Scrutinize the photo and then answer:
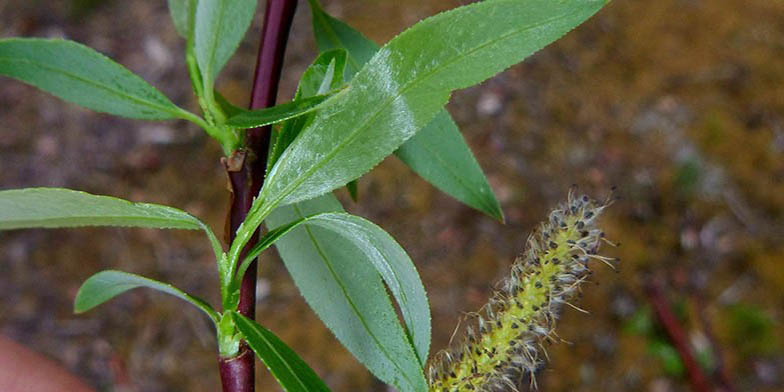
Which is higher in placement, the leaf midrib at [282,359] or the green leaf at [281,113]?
the green leaf at [281,113]

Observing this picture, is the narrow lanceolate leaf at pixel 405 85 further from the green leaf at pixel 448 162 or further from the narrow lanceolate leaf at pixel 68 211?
the green leaf at pixel 448 162

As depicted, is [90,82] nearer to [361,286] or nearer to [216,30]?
[216,30]

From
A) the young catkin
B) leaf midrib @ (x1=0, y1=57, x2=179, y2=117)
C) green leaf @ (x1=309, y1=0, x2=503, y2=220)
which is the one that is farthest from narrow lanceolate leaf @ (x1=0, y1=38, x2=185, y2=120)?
the young catkin

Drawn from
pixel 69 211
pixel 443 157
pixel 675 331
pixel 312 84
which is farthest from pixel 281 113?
pixel 675 331

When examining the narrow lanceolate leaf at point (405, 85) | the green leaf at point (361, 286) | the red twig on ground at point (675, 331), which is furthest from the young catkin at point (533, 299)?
the red twig on ground at point (675, 331)

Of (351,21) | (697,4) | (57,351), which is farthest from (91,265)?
(697,4)

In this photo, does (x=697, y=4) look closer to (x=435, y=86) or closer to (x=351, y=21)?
(x=351, y=21)

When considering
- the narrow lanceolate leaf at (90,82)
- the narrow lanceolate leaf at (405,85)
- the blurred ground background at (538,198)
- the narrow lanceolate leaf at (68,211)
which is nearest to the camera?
the narrow lanceolate leaf at (68,211)
